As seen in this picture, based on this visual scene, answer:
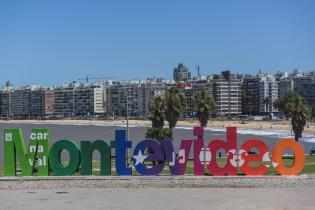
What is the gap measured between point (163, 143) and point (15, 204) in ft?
31.2

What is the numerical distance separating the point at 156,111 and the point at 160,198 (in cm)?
3672

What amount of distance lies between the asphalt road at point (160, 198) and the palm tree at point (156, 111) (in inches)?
1303

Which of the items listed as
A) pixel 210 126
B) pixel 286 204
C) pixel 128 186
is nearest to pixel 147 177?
pixel 128 186

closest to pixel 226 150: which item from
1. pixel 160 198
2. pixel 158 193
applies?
pixel 158 193

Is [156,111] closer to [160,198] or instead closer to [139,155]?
[139,155]

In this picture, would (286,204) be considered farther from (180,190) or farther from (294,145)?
(294,145)

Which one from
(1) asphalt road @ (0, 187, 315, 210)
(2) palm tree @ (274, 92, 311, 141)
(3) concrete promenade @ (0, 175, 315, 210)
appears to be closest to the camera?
(1) asphalt road @ (0, 187, 315, 210)

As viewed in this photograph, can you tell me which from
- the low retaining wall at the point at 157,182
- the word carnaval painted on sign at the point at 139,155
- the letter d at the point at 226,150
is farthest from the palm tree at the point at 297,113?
the letter d at the point at 226,150

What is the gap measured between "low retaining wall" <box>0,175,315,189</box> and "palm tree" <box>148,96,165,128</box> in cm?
3081

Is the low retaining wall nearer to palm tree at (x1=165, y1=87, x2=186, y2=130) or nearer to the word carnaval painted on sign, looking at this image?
the word carnaval painted on sign

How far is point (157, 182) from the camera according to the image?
1147 inches

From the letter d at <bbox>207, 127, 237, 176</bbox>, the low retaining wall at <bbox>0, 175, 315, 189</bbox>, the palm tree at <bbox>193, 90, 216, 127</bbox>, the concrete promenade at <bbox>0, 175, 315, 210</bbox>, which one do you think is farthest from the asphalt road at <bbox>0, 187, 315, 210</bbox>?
the palm tree at <bbox>193, 90, 216, 127</bbox>

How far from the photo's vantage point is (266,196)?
24.7 metres

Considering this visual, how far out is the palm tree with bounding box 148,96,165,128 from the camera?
6056 cm
